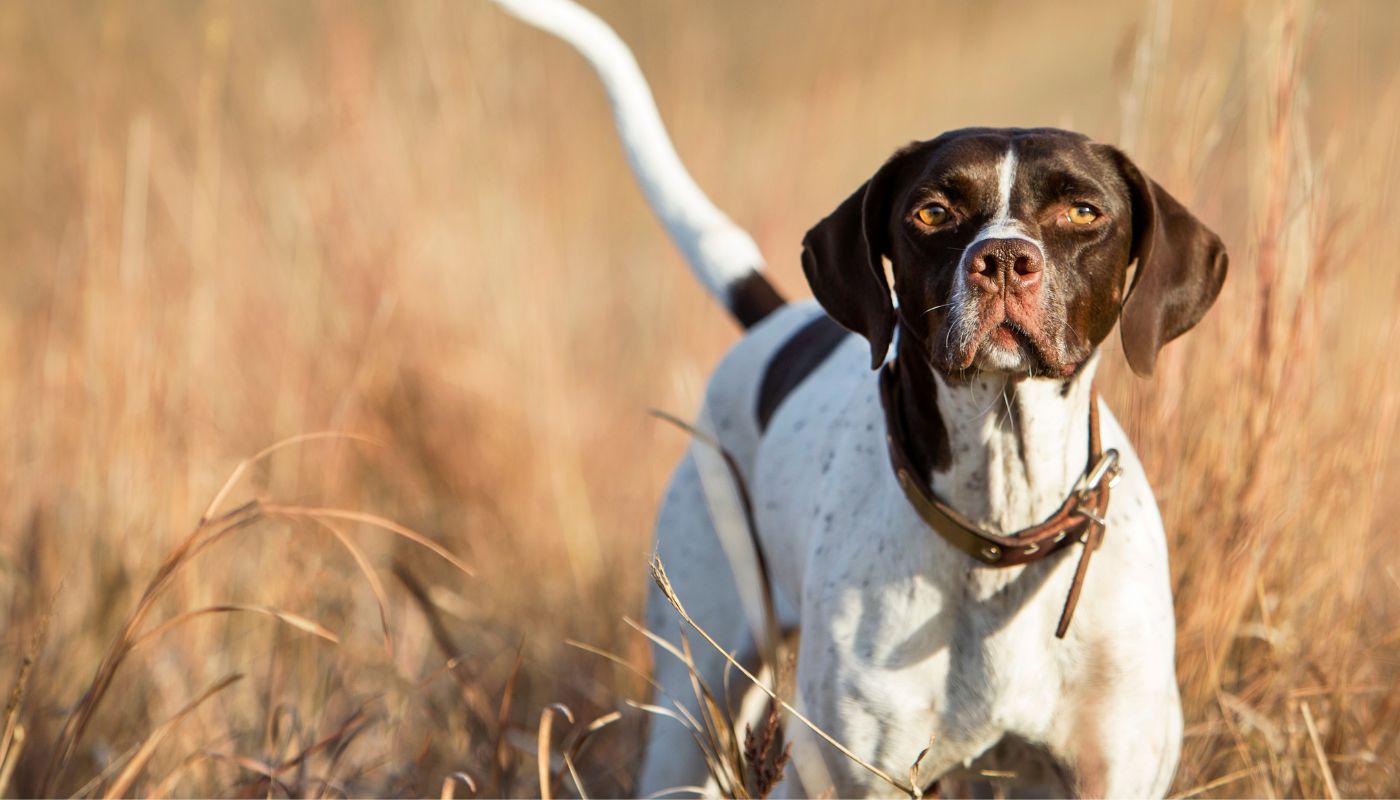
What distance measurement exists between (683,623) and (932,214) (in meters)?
1.39

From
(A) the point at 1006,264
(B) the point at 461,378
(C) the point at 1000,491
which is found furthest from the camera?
(B) the point at 461,378

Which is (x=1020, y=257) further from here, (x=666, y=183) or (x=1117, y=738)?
(x=666, y=183)

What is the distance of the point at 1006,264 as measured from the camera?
2.30m

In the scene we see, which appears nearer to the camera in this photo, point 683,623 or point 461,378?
point 683,623

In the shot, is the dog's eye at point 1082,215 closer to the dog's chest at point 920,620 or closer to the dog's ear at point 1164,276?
the dog's ear at point 1164,276

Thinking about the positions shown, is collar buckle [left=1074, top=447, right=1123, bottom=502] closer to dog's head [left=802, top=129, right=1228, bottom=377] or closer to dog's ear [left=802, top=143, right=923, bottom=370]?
dog's head [left=802, top=129, right=1228, bottom=377]

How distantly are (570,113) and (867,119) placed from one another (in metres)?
1.36

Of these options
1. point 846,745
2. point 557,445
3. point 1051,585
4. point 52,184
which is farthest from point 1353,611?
point 52,184

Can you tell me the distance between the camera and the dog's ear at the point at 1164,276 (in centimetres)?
249

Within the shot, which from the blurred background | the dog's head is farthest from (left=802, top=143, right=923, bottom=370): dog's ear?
the blurred background

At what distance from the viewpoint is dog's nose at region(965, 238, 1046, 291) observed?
2303mm

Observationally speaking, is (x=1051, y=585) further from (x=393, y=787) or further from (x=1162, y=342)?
(x=393, y=787)

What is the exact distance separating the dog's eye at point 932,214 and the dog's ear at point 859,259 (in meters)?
0.14

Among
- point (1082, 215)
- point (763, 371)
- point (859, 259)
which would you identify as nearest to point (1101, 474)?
point (1082, 215)
